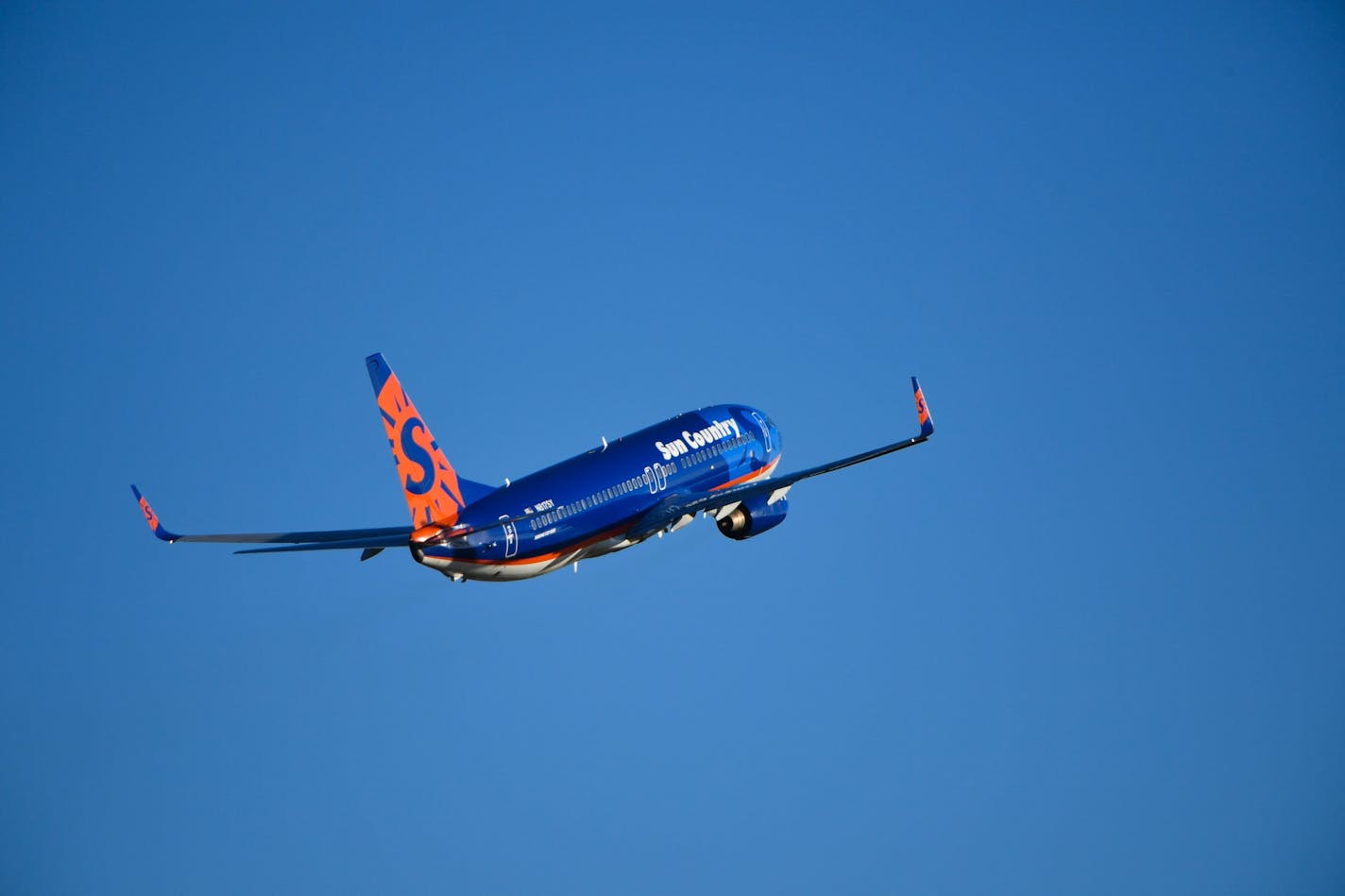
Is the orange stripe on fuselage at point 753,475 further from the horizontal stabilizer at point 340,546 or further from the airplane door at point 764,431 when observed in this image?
the horizontal stabilizer at point 340,546

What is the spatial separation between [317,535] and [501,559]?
7724 mm

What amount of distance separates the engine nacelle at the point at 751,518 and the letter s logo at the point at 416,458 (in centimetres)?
1875

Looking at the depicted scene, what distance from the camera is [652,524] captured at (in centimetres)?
9425

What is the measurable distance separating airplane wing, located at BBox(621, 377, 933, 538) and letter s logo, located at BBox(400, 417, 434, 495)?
1119 cm

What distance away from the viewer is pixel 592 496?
299ft

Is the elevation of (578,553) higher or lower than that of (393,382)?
lower

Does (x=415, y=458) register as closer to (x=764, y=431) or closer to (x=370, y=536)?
(x=370, y=536)

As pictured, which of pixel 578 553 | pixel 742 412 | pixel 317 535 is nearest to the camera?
pixel 317 535

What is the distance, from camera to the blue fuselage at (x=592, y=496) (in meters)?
86.8

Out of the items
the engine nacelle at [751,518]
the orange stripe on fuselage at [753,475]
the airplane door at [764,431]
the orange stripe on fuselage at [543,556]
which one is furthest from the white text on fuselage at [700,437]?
the orange stripe on fuselage at [543,556]

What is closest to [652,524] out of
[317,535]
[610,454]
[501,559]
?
[610,454]

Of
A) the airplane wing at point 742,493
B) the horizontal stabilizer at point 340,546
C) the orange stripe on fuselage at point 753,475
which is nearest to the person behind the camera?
the horizontal stabilizer at point 340,546

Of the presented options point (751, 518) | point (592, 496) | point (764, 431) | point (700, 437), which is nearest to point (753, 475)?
point (764, 431)

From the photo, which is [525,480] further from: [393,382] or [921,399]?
[921,399]
